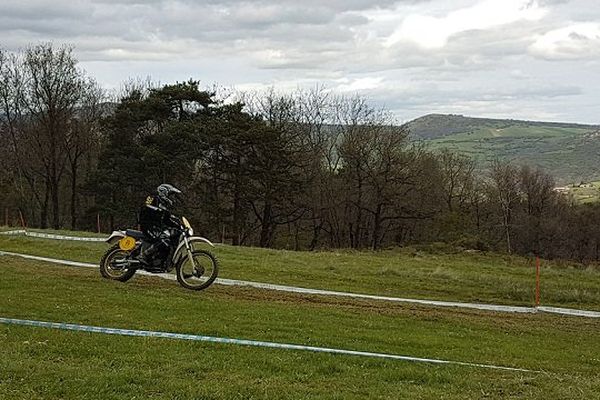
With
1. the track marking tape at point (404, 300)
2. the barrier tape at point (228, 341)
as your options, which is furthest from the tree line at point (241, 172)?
the barrier tape at point (228, 341)

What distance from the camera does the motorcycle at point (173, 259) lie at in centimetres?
1449

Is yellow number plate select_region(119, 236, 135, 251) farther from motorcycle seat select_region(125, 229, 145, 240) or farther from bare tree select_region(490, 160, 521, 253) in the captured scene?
bare tree select_region(490, 160, 521, 253)

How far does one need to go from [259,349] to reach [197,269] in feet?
20.3

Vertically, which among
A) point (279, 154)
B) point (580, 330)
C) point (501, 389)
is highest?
point (279, 154)

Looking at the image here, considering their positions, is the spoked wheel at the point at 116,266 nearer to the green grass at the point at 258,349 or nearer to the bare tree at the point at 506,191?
the green grass at the point at 258,349

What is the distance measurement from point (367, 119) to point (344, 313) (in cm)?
4710

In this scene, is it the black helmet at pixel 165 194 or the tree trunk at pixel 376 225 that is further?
the tree trunk at pixel 376 225

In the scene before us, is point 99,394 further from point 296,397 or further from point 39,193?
point 39,193

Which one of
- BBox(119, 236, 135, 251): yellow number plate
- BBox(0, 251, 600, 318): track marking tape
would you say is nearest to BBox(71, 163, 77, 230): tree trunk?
BBox(0, 251, 600, 318): track marking tape

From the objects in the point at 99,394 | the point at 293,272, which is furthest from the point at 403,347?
the point at 293,272

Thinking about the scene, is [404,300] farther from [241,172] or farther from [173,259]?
[241,172]

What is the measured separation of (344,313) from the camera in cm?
1362

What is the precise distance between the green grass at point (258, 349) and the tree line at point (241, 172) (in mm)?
30904

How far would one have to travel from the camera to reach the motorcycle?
1449 centimetres
